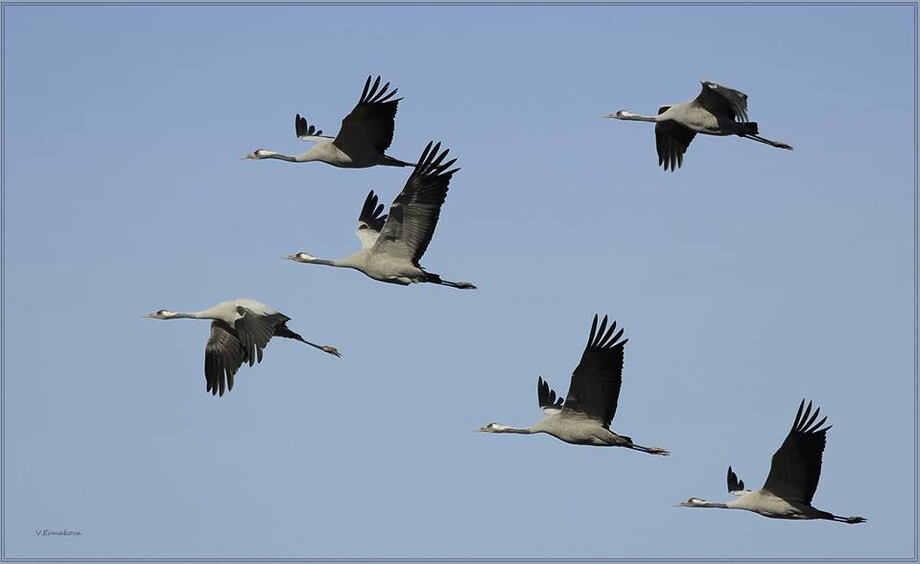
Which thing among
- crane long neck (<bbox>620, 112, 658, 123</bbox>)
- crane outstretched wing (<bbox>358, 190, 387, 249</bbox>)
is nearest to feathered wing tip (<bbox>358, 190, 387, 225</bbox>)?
crane outstretched wing (<bbox>358, 190, 387, 249</bbox>)

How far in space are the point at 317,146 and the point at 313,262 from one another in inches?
76.2

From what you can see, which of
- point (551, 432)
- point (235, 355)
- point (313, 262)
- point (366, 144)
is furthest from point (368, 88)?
point (551, 432)

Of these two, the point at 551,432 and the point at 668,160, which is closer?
the point at 551,432

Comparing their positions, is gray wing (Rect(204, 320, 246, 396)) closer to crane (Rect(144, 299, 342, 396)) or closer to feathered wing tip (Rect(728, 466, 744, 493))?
crane (Rect(144, 299, 342, 396))

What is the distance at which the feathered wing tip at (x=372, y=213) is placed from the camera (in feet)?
72.7

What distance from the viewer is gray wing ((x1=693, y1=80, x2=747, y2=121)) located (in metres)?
19.8

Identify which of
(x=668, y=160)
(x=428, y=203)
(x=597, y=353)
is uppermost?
(x=668, y=160)

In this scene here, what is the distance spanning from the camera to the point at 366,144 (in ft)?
68.8

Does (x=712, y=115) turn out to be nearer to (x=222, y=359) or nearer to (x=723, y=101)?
(x=723, y=101)

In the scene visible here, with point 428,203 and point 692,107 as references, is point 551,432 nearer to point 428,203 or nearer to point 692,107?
point 428,203

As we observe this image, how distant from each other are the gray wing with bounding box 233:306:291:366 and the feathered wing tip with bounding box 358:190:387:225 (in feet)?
8.77

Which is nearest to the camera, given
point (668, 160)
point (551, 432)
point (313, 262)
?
point (551, 432)

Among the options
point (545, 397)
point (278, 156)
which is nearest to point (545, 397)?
point (545, 397)

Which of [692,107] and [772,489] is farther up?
[692,107]
